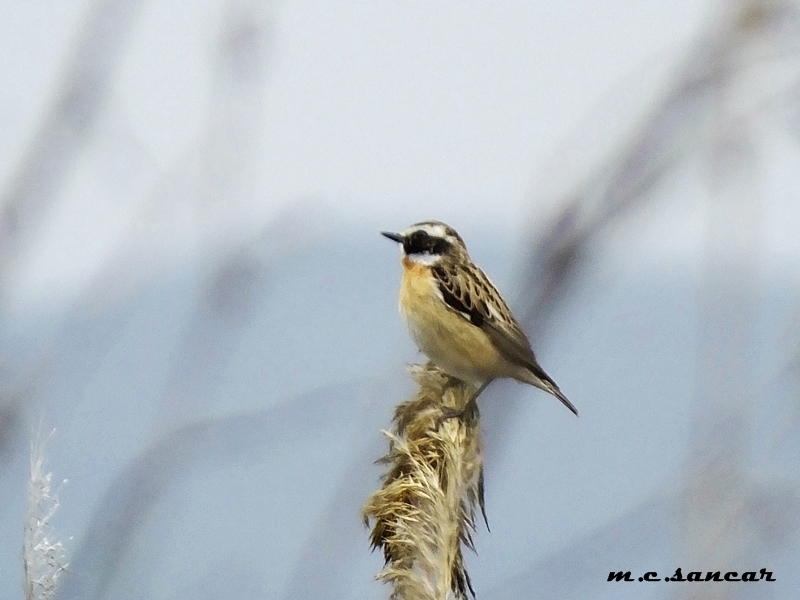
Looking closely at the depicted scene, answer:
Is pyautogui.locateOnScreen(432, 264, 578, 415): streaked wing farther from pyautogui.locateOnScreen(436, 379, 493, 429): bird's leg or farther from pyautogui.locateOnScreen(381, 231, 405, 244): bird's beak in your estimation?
pyautogui.locateOnScreen(436, 379, 493, 429): bird's leg

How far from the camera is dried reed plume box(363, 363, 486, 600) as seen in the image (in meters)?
2.53

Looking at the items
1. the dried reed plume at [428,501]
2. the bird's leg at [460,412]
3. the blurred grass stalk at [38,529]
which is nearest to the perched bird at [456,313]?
the bird's leg at [460,412]

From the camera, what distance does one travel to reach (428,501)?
2779mm

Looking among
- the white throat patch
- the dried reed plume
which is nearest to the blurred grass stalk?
the dried reed plume

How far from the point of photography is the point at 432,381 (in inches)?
160

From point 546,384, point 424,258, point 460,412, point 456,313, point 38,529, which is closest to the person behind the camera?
point 38,529

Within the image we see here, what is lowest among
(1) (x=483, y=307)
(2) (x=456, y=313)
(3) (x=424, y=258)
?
(2) (x=456, y=313)

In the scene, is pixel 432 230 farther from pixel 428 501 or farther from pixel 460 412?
pixel 428 501

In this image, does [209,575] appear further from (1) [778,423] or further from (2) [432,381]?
(2) [432,381]

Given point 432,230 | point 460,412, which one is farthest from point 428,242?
point 460,412

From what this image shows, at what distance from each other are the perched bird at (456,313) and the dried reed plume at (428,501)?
1.78 metres

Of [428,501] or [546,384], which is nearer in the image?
[428,501]

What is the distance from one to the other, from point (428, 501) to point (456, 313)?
3.02 meters

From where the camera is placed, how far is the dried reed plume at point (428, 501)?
2.53m
